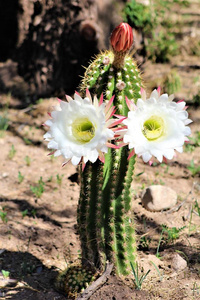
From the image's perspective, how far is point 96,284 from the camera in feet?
7.75

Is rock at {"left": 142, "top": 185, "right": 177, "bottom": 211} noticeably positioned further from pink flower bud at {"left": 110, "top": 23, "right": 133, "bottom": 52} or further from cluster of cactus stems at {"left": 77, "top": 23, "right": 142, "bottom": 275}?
pink flower bud at {"left": 110, "top": 23, "right": 133, "bottom": 52}

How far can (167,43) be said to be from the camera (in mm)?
6355

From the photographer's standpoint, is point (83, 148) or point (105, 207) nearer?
point (83, 148)

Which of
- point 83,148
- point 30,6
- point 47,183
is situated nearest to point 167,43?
point 30,6

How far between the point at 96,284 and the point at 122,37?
4.72 ft

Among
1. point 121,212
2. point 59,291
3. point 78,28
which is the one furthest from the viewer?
point 78,28

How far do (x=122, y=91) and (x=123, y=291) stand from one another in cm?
117

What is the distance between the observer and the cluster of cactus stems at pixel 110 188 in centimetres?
231

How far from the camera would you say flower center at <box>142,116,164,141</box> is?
204cm

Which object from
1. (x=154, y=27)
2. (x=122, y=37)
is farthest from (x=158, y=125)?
(x=154, y=27)

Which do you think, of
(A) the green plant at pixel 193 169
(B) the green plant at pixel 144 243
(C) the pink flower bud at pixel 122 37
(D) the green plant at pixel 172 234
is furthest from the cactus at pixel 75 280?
(A) the green plant at pixel 193 169

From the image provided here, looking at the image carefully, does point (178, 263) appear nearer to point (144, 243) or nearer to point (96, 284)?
point (144, 243)

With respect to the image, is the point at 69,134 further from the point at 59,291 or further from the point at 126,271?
the point at 59,291

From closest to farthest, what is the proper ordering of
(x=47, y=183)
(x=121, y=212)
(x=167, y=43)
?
(x=121, y=212)
(x=47, y=183)
(x=167, y=43)
